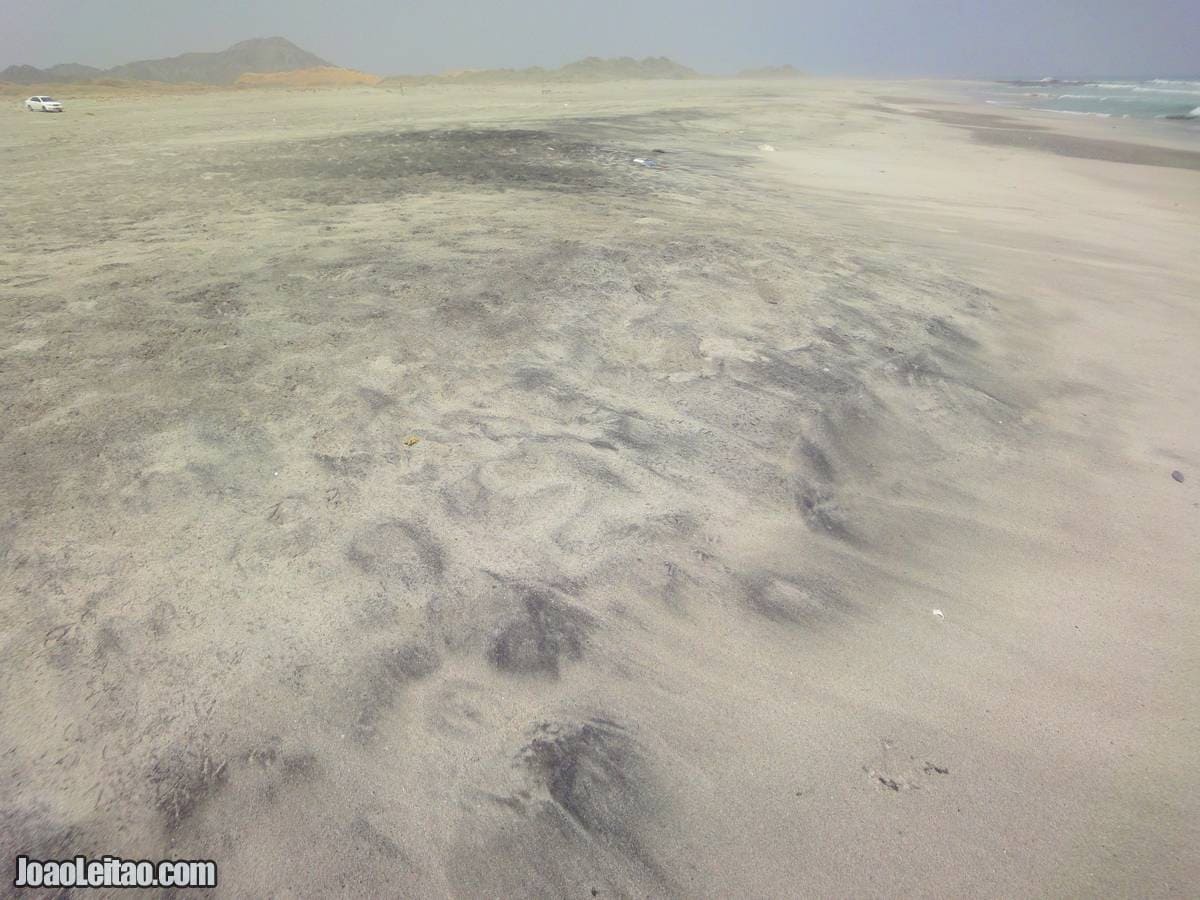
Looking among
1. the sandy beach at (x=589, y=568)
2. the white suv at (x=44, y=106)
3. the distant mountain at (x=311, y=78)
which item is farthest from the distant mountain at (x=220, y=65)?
the sandy beach at (x=589, y=568)

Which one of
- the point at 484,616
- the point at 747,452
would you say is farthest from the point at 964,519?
the point at 484,616

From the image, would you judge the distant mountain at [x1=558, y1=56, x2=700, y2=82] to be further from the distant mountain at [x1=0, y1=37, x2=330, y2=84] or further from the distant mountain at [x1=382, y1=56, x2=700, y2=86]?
the distant mountain at [x1=0, y1=37, x2=330, y2=84]

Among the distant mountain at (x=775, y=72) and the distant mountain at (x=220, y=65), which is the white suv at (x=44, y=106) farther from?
the distant mountain at (x=775, y=72)

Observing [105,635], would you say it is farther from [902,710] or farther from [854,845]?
[902,710]

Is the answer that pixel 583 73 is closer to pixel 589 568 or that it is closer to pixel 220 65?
pixel 220 65

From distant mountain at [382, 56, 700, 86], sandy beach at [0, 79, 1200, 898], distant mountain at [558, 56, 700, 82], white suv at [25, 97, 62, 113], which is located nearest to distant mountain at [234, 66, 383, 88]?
distant mountain at [382, 56, 700, 86]

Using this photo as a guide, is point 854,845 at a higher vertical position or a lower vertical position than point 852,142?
lower
